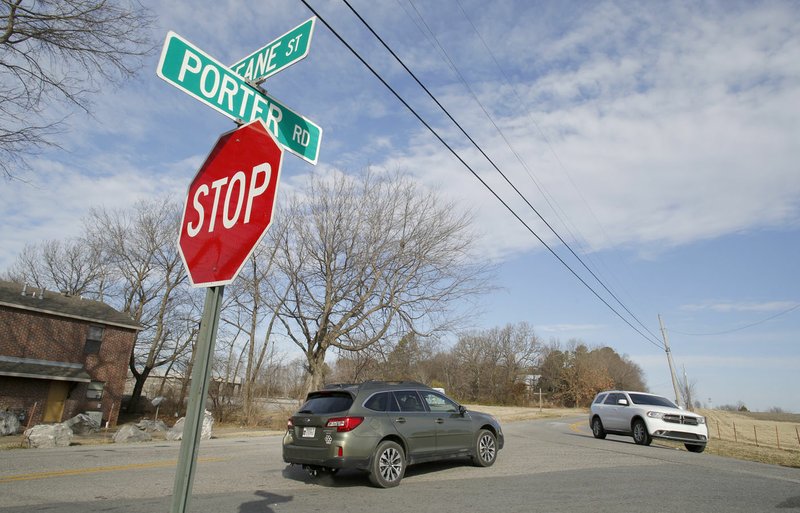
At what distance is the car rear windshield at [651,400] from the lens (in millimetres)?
16062

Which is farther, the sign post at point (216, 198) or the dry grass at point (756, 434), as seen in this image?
the dry grass at point (756, 434)

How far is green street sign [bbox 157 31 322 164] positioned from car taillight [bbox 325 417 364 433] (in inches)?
215

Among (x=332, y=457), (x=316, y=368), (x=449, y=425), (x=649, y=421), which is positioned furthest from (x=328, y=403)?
(x=316, y=368)

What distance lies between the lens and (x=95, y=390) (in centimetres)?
2998

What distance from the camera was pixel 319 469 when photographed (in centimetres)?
849

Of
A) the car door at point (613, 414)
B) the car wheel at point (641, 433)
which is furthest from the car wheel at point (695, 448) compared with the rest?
the car door at point (613, 414)

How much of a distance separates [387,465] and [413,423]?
37.0 inches

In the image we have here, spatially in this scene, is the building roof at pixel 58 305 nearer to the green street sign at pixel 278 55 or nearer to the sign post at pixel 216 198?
the green street sign at pixel 278 55

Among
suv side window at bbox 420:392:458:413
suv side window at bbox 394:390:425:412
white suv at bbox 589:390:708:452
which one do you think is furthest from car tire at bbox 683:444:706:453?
suv side window at bbox 394:390:425:412

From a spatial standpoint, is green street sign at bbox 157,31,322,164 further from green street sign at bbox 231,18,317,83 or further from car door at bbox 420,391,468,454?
car door at bbox 420,391,468,454

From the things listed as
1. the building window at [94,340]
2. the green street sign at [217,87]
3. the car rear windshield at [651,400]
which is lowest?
the car rear windshield at [651,400]

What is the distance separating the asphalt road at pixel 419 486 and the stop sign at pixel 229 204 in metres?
4.91

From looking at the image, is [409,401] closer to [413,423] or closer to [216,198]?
[413,423]

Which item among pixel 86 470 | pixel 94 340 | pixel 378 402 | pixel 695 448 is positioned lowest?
pixel 86 470
